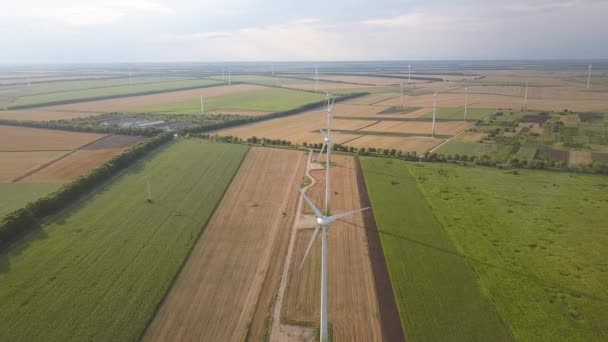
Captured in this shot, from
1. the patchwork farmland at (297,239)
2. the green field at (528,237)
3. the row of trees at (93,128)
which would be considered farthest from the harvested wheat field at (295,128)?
the green field at (528,237)

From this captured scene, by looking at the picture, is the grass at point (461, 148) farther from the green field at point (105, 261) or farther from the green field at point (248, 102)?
the green field at point (248, 102)

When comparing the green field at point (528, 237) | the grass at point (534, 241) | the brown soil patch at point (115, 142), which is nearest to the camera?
the grass at point (534, 241)

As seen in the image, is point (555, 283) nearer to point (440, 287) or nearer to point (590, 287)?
point (590, 287)

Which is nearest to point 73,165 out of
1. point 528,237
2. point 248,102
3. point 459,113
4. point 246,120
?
point 246,120

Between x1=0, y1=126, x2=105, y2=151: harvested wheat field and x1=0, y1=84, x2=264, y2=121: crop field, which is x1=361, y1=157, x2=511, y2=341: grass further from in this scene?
x1=0, y1=84, x2=264, y2=121: crop field

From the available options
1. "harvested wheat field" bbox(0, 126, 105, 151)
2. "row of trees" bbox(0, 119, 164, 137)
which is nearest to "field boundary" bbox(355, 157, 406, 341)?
"harvested wheat field" bbox(0, 126, 105, 151)

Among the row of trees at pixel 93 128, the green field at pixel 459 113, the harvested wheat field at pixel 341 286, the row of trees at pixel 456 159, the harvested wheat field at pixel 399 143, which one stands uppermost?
the green field at pixel 459 113

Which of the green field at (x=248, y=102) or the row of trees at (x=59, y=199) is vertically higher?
the green field at (x=248, y=102)
